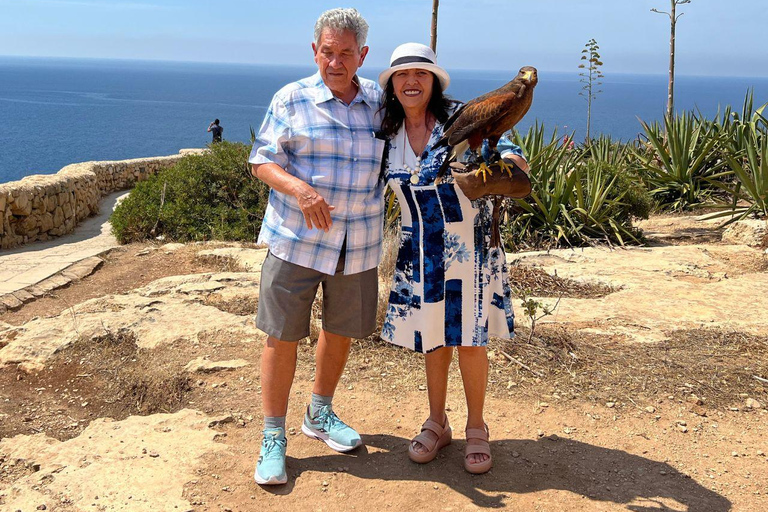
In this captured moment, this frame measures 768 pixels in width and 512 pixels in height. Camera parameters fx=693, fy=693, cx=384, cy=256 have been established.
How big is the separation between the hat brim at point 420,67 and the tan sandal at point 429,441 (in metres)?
1.45

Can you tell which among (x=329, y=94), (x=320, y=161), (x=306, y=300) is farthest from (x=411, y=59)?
(x=306, y=300)

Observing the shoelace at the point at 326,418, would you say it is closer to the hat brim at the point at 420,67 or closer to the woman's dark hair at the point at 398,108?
the woman's dark hair at the point at 398,108

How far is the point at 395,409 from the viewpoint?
3531mm

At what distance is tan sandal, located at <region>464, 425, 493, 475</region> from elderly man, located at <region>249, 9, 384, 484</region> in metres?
0.64

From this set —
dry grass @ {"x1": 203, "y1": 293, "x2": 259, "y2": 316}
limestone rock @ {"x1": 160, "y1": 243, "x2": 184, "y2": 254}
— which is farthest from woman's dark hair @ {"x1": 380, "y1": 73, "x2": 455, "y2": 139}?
limestone rock @ {"x1": 160, "y1": 243, "x2": 184, "y2": 254}

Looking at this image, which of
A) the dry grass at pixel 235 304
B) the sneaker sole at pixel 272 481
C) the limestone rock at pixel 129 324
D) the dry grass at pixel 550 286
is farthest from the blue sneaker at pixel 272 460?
the dry grass at pixel 550 286

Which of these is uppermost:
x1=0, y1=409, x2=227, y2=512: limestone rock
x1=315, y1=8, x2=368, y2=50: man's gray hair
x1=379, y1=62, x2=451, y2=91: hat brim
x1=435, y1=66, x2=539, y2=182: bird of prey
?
x1=315, y1=8, x2=368, y2=50: man's gray hair

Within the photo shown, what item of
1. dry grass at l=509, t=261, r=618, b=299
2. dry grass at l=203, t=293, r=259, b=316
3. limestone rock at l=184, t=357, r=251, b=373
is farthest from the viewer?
dry grass at l=509, t=261, r=618, b=299

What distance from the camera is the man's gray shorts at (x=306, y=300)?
2809 millimetres

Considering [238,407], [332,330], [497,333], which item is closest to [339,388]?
[238,407]

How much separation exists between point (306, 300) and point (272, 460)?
674 millimetres

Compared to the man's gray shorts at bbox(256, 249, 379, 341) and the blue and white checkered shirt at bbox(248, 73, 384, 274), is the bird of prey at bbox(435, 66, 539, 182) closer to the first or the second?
the blue and white checkered shirt at bbox(248, 73, 384, 274)

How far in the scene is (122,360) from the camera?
416cm

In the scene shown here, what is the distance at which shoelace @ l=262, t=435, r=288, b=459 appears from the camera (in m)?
2.88
